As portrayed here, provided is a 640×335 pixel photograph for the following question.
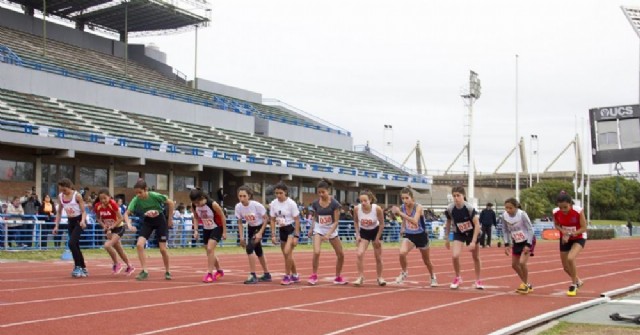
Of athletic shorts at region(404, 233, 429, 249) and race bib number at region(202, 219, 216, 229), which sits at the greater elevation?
race bib number at region(202, 219, 216, 229)

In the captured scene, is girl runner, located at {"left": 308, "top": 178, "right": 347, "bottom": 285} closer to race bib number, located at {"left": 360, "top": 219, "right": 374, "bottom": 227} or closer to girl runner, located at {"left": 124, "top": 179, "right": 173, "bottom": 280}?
race bib number, located at {"left": 360, "top": 219, "right": 374, "bottom": 227}

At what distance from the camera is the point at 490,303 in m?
12.0

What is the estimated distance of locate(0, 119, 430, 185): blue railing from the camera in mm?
30591

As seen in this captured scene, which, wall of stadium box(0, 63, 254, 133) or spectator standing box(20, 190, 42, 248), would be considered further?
wall of stadium box(0, 63, 254, 133)

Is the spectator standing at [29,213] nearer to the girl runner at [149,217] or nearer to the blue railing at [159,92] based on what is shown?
the girl runner at [149,217]

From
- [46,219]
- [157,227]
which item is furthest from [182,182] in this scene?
[157,227]

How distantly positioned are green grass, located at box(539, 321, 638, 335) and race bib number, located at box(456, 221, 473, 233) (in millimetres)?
4670

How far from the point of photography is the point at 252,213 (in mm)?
14805

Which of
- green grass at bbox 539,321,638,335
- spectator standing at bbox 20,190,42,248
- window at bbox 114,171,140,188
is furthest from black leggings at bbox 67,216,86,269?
window at bbox 114,171,140,188

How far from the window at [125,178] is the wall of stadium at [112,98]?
467 cm

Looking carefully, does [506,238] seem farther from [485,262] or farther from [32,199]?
[32,199]

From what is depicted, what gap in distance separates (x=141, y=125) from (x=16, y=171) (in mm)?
9718

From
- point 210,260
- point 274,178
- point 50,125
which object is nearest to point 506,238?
point 210,260

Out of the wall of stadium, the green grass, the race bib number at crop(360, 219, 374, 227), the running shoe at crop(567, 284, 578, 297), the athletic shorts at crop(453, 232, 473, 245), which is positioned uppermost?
the wall of stadium
